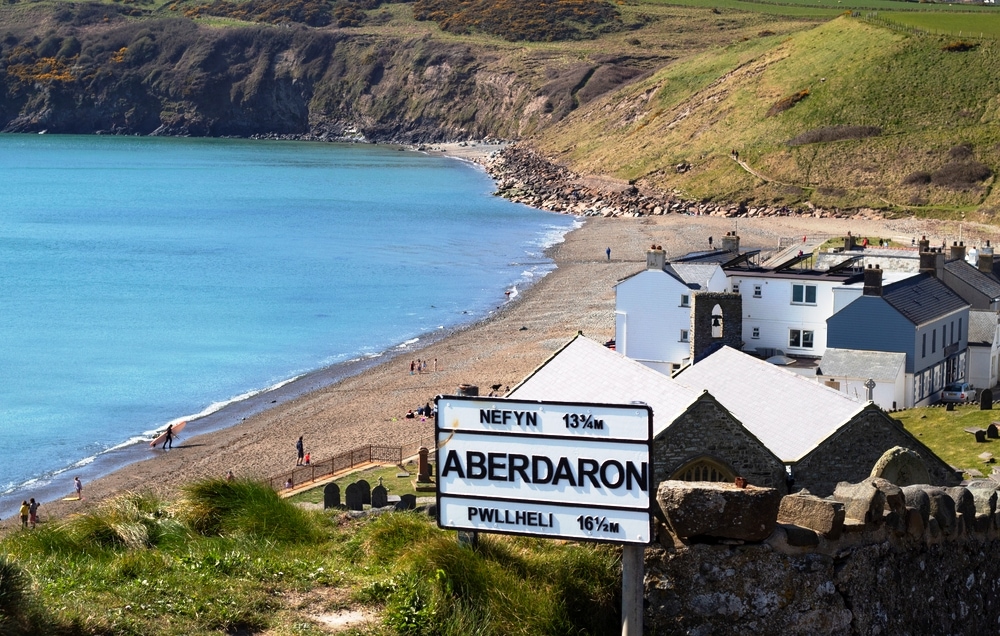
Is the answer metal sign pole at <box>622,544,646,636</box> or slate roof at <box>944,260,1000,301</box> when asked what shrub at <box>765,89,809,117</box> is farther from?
metal sign pole at <box>622,544,646,636</box>

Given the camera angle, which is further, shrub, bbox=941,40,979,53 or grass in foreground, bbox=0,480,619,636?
shrub, bbox=941,40,979,53

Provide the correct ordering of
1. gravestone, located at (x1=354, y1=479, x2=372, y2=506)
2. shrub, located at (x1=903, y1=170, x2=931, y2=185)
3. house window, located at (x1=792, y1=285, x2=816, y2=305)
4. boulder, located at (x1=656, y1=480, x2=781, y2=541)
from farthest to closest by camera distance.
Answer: shrub, located at (x1=903, y1=170, x2=931, y2=185) → house window, located at (x1=792, y1=285, x2=816, y2=305) → gravestone, located at (x1=354, y1=479, x2=372, y2=506) → boulder, located at (x1=656, y1=480, x2=781, y2=541)

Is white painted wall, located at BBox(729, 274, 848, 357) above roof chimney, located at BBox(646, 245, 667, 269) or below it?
below

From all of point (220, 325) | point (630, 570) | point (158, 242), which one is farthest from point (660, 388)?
point (158, 242)

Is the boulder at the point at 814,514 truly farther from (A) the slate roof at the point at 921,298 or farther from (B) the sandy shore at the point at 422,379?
(A) the slate roof at the point at 921,298

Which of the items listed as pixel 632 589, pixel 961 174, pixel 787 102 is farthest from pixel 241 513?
pixel 787 102

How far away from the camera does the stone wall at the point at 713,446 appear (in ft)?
66.9

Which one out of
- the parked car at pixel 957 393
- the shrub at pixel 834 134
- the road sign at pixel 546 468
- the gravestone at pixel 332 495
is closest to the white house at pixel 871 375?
the parked car at pixel 957 393

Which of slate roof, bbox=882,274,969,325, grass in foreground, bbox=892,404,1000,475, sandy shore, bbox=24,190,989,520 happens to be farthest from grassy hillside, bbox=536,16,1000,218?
grass in foreground, bbox=892,404,1000,475

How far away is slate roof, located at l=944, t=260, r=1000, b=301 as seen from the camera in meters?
51.6

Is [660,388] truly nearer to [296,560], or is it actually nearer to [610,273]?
[296,560]

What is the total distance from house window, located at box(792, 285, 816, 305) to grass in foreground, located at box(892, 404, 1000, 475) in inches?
322

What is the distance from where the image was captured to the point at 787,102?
142750 mm

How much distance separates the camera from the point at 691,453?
20531 millimetres
